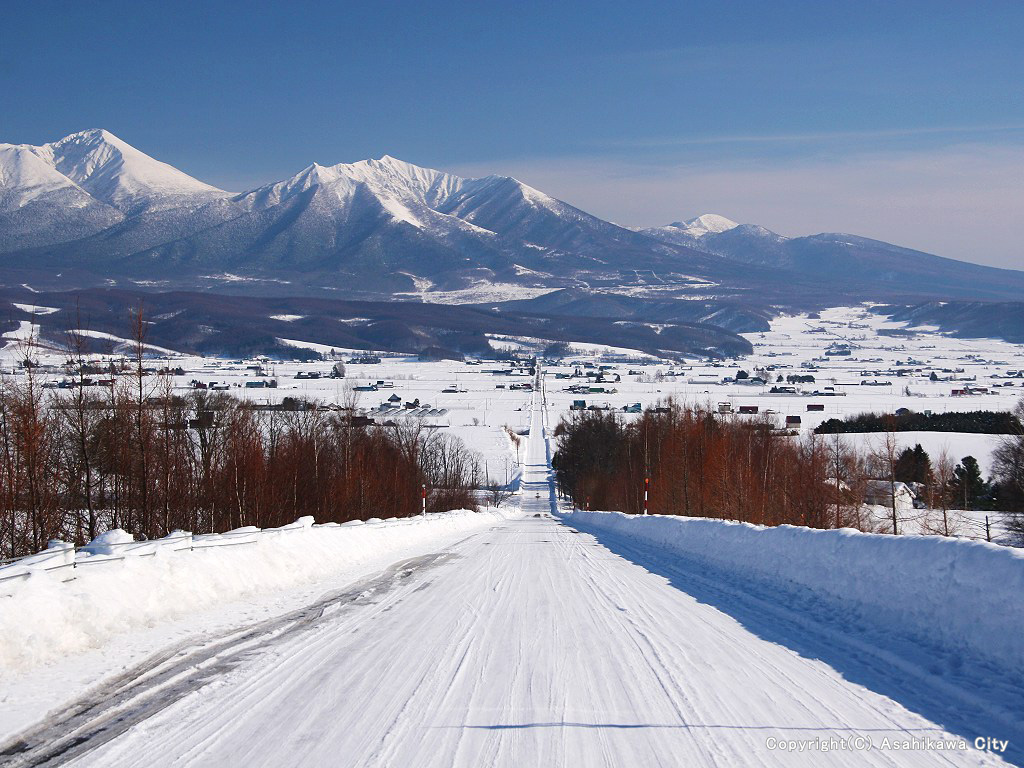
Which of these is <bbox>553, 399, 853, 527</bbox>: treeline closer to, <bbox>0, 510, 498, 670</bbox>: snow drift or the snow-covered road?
<bbox>0, 510, 498, 670</bbox>: snow drift

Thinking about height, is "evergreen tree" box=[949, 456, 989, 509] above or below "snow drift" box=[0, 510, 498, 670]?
below

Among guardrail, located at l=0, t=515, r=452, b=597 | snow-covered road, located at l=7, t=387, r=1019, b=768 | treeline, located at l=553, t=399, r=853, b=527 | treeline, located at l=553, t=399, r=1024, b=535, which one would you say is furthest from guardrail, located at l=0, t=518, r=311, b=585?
treeline, located at l=553, t=399, r=1024, b=535

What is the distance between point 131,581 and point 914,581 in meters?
8.90

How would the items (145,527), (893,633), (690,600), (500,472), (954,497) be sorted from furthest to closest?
(500,472), (954,497), (145,527), (690,600), (893,633)

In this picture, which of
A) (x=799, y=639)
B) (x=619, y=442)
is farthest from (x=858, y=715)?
(x=619, y=442)

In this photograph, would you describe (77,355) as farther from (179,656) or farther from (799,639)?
(799,639)

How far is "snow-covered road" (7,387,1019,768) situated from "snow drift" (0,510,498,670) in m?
1.25

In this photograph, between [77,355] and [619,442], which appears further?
[619,442]

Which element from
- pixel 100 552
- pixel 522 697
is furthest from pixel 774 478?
pixel 522 697

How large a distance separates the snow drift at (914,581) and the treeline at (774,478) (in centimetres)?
2622

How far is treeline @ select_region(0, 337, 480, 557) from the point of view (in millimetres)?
20031

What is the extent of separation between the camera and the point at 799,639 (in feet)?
30.4

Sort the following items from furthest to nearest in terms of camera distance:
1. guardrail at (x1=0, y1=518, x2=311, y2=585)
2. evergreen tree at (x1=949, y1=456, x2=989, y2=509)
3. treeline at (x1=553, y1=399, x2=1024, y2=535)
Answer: evergreen tree at (x1=949, y1=456, x2=989, y2=509) < treeline at (x1=553, y1=399, x2=1024, y2=535) < guardrail at (x1=0, y1=518, x2=311, y2=585)

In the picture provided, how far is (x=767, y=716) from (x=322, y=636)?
5024 millimetres
